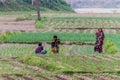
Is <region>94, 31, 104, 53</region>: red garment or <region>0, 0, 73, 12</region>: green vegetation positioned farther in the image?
<region>0, 0, 73, 12</region>: green vegetation

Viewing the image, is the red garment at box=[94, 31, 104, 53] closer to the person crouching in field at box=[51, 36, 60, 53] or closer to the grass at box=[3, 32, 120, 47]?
the person crouching in field at box=[51, 36, 60, 53]

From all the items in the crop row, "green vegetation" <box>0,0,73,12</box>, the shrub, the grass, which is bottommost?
the shrub

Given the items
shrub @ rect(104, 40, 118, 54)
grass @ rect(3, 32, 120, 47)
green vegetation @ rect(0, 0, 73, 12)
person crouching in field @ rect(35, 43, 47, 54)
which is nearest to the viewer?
person crouching in field @ rect(35, 43, 47, 54)

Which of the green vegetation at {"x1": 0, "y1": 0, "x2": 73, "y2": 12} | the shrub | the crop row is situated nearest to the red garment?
the shrub

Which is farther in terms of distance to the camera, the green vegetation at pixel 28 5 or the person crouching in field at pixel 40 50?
the green vegetation at pixel 28 5

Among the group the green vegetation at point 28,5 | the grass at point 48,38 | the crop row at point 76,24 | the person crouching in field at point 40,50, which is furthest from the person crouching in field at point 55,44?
the green vegetation at point 28,5

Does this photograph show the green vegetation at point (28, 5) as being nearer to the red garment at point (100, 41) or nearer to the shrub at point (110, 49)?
the shrub at point (110, 49)

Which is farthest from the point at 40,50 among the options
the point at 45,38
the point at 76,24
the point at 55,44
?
the point at 76,24

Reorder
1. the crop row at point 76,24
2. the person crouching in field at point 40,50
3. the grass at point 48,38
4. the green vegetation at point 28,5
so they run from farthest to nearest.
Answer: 1. the green vegetation at point 28,5
2. the crop row at point 76,24
3. the grass at point 48,38
4. the person crouching in field at point 40,50

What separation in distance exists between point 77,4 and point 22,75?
77218 mm

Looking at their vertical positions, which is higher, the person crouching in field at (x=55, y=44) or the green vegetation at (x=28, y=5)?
the green vegetation at (x=28, y=5)

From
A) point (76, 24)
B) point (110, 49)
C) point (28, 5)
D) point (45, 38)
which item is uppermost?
point (28, 5)

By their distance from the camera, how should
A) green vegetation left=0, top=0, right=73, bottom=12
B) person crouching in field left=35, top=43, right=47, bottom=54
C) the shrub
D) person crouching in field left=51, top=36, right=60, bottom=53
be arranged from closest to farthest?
1. person crouching in field left=35, top=43, right=47, bottom=54
2. person crouching in field left=51, top=36, right=60, bottom=53
3. the shrub
4. green vegetation left=0, top=0, right=73, bottom=12

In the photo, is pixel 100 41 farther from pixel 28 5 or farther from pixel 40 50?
pixel 28 5
